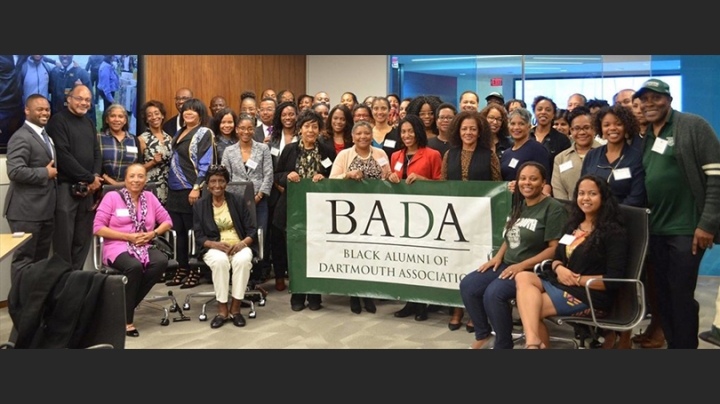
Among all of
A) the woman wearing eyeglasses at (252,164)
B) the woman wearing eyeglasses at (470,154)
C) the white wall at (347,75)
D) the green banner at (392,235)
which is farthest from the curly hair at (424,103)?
the white wall at (347,75)

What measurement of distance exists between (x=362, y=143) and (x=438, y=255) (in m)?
1.11

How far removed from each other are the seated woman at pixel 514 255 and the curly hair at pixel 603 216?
0.40ft

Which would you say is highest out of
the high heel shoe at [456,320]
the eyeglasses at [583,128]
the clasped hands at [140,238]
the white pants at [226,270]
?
the eyeglasses at [583,128]

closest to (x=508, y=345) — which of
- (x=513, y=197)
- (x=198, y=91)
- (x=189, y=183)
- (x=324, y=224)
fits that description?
(x=513, y=197)

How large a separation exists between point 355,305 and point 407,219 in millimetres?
917

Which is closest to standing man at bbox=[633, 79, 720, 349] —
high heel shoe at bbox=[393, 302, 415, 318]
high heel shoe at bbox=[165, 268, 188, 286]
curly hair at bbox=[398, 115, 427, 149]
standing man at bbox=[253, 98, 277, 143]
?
curly hair at bbox=[398, 115, 427, 149]

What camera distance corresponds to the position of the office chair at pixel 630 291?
3832 millimetres

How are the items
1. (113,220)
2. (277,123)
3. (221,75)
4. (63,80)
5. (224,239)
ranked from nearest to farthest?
(113,220) < (224,239) < (277,123) < (63,80) < (221,75)

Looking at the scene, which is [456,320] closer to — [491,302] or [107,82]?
[491,302]

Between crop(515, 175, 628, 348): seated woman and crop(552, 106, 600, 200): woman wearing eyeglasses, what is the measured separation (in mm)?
826

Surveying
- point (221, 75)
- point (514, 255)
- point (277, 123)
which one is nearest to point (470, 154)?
point (514, 255)

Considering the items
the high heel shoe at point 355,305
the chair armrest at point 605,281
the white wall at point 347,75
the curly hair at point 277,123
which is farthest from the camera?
the white wall at point 347,75

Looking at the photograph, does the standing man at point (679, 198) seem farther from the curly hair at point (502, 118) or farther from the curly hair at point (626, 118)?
the curly hair at point (502, 118)

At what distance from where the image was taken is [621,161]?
4309 millimetres
